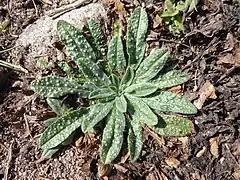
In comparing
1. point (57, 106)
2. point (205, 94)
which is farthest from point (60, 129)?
point (205, 94)

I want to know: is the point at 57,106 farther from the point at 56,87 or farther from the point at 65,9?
the point at 65,9

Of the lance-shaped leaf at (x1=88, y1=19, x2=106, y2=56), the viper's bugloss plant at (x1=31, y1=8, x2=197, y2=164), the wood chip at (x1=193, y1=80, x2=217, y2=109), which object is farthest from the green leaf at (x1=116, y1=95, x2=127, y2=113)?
the wood chip at (x1=193, y1=80, x2=217, y2=109)

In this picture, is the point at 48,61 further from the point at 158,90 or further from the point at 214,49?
the point at 214,49

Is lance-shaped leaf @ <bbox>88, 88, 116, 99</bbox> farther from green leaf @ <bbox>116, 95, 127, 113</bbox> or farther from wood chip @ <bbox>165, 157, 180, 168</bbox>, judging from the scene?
wood chip @ <bbox>165, 157, 180, 168</bbox>

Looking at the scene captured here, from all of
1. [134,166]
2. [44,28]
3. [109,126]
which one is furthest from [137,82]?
[44,28]

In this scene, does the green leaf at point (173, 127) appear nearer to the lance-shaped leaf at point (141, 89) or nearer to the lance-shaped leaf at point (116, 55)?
the lance-shaped leaf at point (141, 89)
